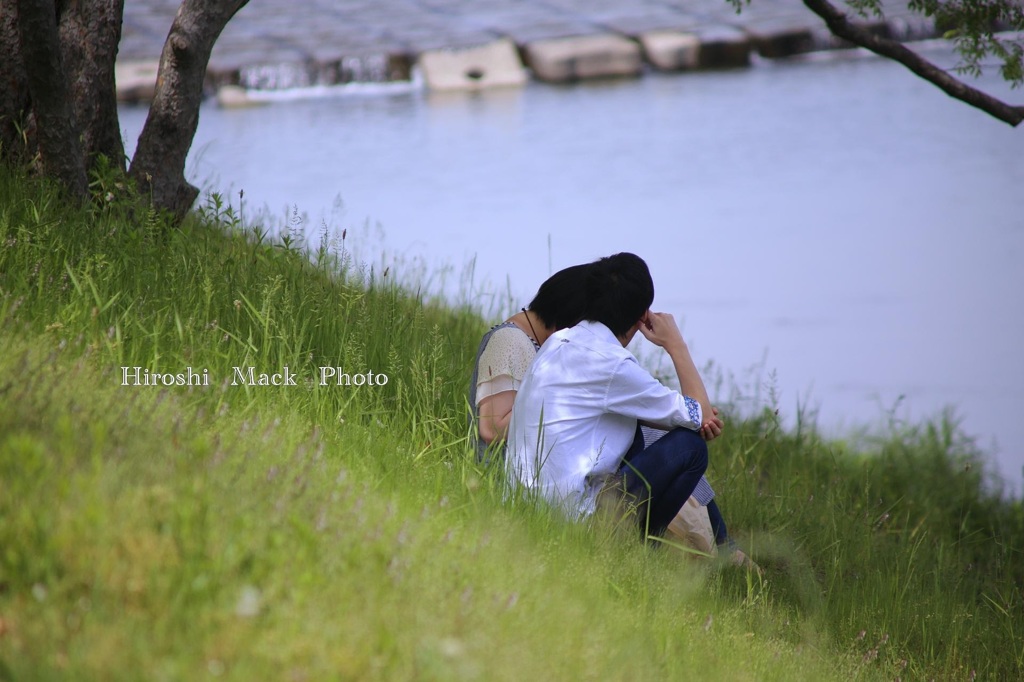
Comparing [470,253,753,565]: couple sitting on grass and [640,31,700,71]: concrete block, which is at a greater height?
[640,31,700,71]: concrete block

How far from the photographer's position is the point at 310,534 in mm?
1904

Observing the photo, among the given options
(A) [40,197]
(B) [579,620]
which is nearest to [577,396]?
(B) [579,620]

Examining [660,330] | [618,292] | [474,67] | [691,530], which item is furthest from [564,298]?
[474,67]

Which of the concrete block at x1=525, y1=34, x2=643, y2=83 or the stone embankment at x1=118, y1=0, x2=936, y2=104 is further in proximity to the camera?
the concrete block at x1=525, y1=34, x2=643, y2=83

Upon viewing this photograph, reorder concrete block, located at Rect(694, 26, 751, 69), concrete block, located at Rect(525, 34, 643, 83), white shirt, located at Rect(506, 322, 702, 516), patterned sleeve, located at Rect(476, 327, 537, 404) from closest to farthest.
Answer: white shirt, located at Rect(506, 322, 702, 516)
patterned sleeve, located at Rect(476, 327, 537, 404)
concrete block, located at Rect(525, 34, 643, 83)
concrete block, located at Rect(694, 26, 751, 69)

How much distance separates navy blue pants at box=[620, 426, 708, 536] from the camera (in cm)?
342

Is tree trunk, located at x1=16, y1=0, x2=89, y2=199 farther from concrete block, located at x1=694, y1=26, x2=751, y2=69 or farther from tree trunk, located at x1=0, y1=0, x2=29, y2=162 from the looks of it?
concrete block, located at x1=694, y1=26, x2=751, y2=69

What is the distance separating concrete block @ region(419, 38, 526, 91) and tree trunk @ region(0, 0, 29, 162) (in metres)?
6.71

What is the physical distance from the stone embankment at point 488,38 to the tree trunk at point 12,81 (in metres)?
6.01

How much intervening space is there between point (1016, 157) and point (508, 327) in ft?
29.5

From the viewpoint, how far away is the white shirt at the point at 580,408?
10.8 feet

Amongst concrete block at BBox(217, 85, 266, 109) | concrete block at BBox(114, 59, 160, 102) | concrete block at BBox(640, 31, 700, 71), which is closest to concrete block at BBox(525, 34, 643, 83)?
concrete block at BBox(640, 31, 700, 71)

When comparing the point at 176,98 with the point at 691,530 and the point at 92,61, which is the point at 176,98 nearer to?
the point at 92,61

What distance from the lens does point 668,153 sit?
10.6m
